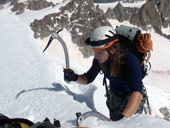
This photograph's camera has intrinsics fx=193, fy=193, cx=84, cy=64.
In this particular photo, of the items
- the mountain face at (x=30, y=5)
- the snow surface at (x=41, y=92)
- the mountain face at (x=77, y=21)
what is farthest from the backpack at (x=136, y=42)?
the mountain face at (x=30, y=5)

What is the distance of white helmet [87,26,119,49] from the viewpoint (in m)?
3.25

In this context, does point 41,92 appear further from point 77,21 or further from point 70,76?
point 77,21

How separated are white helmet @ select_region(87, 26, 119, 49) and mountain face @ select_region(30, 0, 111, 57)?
117 ft

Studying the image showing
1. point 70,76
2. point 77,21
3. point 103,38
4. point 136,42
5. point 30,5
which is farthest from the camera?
point 30,5

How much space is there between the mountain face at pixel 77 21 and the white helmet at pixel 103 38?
3554 cm

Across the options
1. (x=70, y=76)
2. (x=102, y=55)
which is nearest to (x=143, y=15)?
(x=70, y=76)

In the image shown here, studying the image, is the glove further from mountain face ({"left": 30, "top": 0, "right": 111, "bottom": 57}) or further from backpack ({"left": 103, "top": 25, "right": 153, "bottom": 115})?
mountain face ({"left": 30, "top": 0, "right": 111, "bottom": 57})

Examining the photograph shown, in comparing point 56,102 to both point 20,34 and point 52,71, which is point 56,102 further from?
point 20,34

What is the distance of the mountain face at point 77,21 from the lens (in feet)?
138

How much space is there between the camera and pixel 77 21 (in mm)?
46906

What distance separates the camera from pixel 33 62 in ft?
27.4

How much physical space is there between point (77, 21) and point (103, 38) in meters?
44.8

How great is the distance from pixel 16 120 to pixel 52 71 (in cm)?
455

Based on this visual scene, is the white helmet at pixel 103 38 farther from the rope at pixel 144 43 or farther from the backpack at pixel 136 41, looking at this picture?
the rope at pixel 144 43
